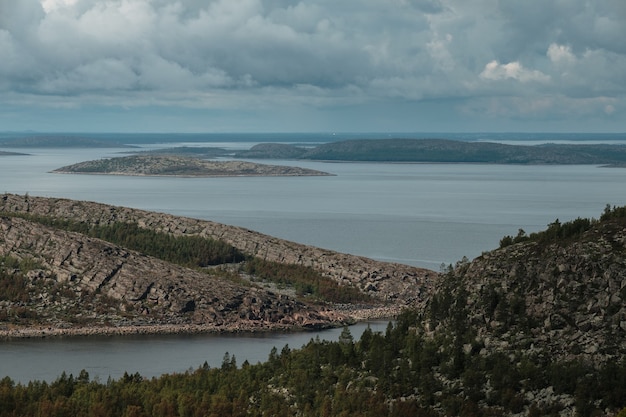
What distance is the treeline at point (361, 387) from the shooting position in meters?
65.9

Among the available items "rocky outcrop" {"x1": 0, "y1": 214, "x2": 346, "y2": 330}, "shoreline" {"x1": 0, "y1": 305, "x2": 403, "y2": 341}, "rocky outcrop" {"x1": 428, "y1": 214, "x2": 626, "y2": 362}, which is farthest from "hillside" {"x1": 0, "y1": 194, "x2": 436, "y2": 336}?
"rocky outcrop" {"x1": 428, "y1": 214, "x2": 626, "y2": 362}

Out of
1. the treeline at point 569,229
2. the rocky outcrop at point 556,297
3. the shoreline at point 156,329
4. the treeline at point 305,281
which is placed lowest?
the shoreline at point 156,329

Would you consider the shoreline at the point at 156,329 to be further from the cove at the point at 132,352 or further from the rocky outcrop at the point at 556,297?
the rocky outcrop at the point at 556,297

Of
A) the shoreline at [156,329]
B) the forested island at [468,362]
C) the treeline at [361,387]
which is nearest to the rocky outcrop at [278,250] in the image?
the shoreline at [156,329]

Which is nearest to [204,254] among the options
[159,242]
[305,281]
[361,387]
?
[159,242]

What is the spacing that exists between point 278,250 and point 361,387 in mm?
103849

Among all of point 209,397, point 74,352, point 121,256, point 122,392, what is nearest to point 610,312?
point 209,397

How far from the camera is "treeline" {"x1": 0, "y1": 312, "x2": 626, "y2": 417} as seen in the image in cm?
6588

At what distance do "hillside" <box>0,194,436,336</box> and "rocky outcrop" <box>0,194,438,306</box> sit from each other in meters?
0.18

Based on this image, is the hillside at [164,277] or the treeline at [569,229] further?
the hillside at [164,277]

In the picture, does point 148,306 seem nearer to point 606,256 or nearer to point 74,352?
point 74,352

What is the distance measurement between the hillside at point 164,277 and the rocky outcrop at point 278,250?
0.59 feet

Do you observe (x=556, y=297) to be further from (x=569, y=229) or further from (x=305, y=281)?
(x=305, y=281)

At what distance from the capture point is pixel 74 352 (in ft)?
394
